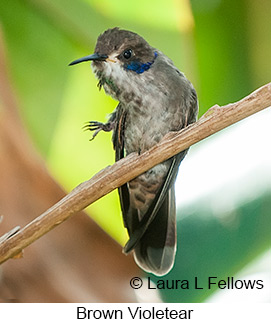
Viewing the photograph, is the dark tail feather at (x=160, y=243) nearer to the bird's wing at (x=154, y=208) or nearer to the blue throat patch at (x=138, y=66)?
the bird's wing at (x=154, y=208)

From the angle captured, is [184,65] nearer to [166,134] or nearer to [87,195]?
[166,134]

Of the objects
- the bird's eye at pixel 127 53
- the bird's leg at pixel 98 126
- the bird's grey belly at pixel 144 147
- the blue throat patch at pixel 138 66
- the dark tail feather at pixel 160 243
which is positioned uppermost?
the bird's eye at pixel 127 53

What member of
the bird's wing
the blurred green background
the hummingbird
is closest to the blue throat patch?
the hummingbird

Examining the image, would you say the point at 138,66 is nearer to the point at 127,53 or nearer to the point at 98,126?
the point at 127,53

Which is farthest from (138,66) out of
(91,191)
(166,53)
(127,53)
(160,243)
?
(160,243)

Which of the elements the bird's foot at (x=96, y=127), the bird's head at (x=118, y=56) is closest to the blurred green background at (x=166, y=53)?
the bird's foot at (x=96, y=127)

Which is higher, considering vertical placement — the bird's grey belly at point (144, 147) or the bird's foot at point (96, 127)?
the bird's foot at point (96, 127)
